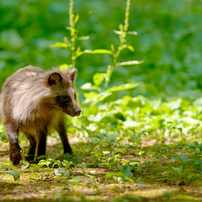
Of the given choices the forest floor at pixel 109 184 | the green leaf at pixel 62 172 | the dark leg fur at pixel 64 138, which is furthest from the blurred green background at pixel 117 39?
the green leaf at pixel 62 172

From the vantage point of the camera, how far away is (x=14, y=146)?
443cm

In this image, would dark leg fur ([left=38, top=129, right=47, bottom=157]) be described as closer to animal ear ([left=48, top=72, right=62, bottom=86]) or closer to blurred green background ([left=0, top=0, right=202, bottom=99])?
animal ear ([left=48, top=72, right=62, bottom=86])

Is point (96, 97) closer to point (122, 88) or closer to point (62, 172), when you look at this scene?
point (122, 88)

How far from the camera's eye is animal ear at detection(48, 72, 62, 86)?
173 inches

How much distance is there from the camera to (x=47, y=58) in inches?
392

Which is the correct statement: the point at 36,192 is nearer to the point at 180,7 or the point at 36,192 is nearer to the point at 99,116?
the point at 99,116

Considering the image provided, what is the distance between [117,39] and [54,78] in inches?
292

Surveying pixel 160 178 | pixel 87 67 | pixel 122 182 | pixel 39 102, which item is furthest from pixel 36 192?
pixel 87 67

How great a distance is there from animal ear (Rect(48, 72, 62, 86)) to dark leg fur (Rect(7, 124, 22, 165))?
744mm

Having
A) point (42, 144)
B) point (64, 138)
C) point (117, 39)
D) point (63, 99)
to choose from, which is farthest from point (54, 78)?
point (117, 39)

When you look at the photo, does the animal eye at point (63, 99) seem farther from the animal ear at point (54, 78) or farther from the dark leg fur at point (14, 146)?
the dark leg fur at point (14, 146)

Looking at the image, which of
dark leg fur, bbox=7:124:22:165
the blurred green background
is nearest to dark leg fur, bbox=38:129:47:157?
dark leg fur, bbox=7:124:22:165

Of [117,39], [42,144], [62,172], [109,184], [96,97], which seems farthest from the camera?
[117,39]

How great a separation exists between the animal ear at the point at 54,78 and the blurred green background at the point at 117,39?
360 cm
